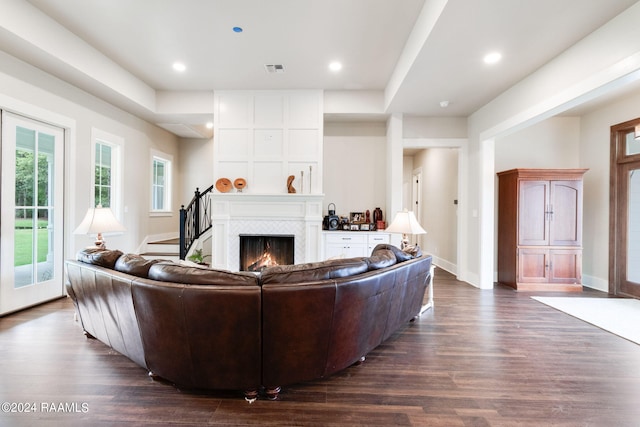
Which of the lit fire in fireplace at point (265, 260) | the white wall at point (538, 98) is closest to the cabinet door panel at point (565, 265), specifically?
the white wall at point (538, 98)

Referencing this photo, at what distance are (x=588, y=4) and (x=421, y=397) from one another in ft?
10.8

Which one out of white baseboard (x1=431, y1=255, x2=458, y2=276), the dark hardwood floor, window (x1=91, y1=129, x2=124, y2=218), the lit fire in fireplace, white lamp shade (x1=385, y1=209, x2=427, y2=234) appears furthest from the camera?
white baseboard (x1=431, y1=255, x2=458, y2=276)

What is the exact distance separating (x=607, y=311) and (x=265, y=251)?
4676 millimetres

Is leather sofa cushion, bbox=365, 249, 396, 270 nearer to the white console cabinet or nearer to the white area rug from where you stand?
the white console cabinet

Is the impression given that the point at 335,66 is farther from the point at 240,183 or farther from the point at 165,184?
the point at 165,184

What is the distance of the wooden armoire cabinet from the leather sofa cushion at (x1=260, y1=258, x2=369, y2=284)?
12.6 feet

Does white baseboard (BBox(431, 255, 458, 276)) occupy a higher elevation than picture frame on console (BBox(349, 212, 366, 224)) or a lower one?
lower

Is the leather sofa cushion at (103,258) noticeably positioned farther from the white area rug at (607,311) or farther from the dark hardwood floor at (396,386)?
the white area rug at (607,311)

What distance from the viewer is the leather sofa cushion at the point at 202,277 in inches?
69.2

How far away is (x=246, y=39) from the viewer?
3465 millimetres

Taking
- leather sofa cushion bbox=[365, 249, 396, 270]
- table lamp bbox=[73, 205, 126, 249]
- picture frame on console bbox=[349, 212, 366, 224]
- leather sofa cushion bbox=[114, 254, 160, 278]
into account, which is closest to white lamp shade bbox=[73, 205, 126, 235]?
table lamp bbox=[73, 205, 126, 249]

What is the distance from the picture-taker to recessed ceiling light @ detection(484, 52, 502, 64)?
3.13 meters

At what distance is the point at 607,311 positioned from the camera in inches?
140

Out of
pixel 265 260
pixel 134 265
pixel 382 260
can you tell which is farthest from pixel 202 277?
pixel 265 260
